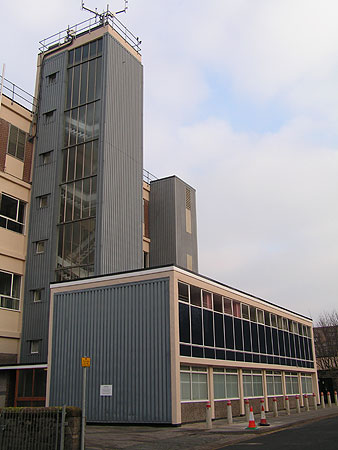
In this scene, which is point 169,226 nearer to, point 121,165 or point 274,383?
point 121,165

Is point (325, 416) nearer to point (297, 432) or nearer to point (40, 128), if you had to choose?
point (297, 432)

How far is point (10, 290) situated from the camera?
97.8 feet

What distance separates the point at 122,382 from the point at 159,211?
21.5 metres

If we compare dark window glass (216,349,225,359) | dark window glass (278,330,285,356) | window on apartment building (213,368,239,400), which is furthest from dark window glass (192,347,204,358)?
dark window glass (278,330,285,356)

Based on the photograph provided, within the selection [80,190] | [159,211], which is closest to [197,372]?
[80,190]

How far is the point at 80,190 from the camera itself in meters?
31.3

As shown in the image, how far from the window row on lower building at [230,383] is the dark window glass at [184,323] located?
1242 mm

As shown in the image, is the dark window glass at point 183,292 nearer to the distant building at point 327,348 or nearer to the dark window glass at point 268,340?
the dark window glass at point 268,340

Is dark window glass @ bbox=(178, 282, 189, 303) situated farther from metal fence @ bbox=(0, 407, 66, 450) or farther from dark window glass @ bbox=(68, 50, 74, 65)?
dark window glass @ bbox=(68, 50, 74, 65)

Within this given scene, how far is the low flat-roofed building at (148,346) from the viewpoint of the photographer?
20062mm

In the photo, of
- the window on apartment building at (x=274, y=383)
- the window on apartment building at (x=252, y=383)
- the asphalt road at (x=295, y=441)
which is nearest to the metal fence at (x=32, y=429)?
the asphalt road at (x=295, y=441)

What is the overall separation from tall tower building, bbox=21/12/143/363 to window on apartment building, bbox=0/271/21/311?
0.59 m

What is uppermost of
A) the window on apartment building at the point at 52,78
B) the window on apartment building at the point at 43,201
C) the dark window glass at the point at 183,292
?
the window on apartment building at the point at 52,78

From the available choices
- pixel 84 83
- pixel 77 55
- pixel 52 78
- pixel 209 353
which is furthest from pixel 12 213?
pixel 209 353
